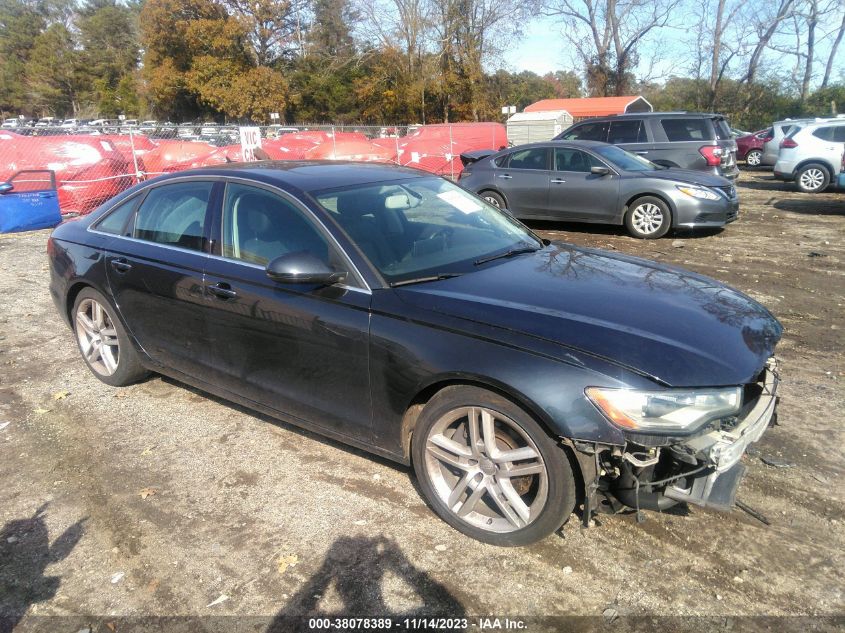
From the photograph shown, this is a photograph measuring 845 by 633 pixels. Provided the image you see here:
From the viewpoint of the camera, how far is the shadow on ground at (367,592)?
8.25 feet

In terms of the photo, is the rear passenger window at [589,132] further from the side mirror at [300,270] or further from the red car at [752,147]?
the red car at [752,147]

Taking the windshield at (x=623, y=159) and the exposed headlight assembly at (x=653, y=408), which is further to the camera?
the windshield at (x=623, y=159)

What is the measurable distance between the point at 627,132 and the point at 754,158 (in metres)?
12.5

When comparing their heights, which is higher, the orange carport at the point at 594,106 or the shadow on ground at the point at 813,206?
the orange carport at the point at 594,106

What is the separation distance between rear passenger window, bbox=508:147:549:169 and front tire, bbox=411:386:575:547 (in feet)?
28.0

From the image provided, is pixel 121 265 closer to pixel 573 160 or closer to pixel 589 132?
pixel 573 160

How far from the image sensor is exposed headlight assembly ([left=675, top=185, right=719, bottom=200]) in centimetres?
955

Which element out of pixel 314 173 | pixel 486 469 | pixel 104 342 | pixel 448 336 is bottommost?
pixel 486 469

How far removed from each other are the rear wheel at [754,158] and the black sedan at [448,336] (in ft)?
72.7

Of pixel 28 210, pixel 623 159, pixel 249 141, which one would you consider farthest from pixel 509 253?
pixel 249 141

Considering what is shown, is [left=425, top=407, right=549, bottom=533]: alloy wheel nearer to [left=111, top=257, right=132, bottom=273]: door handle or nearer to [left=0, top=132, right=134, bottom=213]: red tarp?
[left=111, top=257, right=132, bottom=273]: door handle

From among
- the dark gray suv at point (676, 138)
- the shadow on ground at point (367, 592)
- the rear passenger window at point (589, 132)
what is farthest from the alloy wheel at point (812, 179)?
the shadow on ground at point (367, 592)

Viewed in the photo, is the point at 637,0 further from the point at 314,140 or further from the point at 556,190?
the point at 556,190

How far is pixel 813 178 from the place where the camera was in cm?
1520
